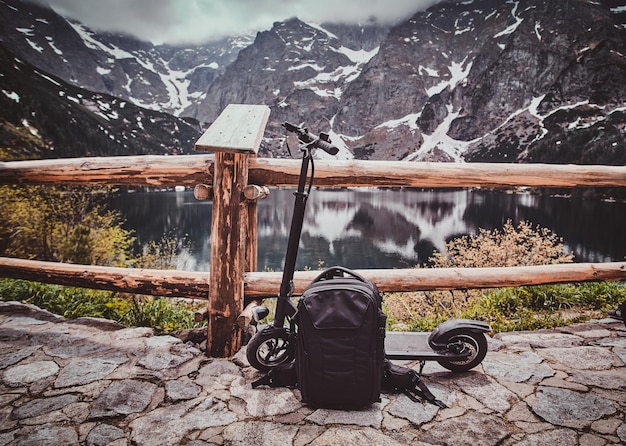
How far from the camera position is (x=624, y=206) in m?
55.0

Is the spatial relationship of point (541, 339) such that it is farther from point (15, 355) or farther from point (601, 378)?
point (15, 355)

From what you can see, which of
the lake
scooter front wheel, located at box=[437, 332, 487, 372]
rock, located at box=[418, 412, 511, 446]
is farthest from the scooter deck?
the lake

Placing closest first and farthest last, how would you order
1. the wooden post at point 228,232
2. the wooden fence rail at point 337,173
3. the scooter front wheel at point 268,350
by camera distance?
1. the scooter front wheel at point 268,350
2. the wooden post at point 228,232
3. the wooden fence rail at point 337,173

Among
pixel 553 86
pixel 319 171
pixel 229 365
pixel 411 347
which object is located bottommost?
pixel 229 365

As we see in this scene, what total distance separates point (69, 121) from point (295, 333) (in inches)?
5254

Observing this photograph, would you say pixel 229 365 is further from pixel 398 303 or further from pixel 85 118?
pixel 85 118

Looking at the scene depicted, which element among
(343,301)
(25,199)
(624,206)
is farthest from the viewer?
(624,206)

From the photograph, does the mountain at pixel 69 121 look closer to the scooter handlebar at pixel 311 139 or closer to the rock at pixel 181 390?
the rock at pixel 181 390

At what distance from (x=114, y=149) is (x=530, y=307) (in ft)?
457

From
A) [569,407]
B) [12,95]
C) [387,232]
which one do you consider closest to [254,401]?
[569,407]

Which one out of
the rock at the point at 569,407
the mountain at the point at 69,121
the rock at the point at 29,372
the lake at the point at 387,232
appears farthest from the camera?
the mountain at the point at 69,121

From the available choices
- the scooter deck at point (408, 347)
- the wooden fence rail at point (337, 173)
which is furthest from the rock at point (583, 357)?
the wooden fence rail at point (337, 173)

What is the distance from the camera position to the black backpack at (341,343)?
6.30ft

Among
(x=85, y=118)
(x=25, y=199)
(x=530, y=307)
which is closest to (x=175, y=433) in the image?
(x=530, y=307)
